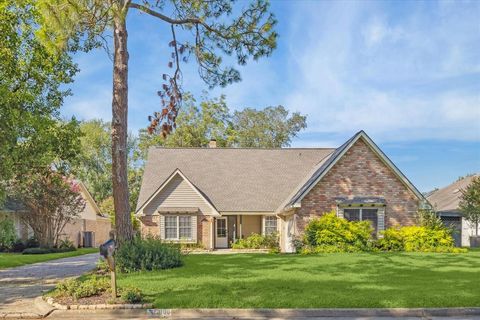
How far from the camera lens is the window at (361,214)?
24031 mm

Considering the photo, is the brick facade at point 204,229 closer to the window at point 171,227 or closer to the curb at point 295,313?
the window at point 171,227

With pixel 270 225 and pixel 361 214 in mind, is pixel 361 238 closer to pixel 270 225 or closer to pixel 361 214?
pixel 361 214

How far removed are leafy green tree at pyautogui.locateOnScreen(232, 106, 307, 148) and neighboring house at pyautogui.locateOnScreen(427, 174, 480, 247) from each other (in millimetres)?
17269

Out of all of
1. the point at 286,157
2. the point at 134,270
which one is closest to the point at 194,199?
the point at 286,157

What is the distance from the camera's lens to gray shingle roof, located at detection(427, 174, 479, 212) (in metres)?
41.6

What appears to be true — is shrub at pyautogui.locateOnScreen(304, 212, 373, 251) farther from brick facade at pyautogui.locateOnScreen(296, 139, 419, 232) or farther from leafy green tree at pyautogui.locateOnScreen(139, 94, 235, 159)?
leafy green tree at pyautogui.locateOnScreen(139, 94, 235, 159)

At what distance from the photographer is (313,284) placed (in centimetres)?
1102

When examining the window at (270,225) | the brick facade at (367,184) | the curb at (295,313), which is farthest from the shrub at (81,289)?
the window at (270,225)

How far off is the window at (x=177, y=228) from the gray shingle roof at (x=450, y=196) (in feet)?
Answer: 80.6

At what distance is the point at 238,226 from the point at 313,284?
19.9 meters

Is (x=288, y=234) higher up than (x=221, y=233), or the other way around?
(x=288, y=234)

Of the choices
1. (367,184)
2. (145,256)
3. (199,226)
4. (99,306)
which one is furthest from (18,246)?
(99,306)

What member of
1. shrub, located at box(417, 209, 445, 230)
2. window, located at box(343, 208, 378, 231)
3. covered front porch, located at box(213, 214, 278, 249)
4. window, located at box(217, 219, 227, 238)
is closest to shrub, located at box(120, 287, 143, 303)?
window, located at box(343, 208, 378, 231)

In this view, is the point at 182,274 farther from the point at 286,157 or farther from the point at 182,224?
the point at 286,157
